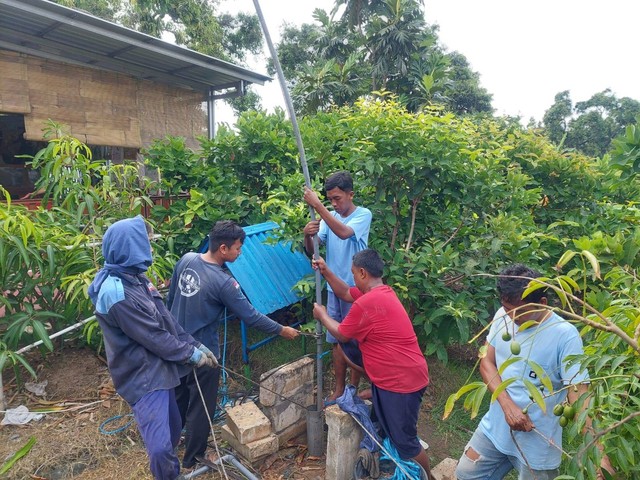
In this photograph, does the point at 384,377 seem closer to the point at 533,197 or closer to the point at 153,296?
the point at 153,296

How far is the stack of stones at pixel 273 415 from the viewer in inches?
127

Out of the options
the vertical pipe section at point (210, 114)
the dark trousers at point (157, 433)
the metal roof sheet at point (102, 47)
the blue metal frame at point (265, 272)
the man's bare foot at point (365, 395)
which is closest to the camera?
the dark trousers at point (157, 433)

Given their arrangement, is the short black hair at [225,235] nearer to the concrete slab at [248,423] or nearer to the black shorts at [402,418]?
the concrete slab at [248,423]

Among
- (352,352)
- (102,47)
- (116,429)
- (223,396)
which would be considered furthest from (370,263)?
(102,47)

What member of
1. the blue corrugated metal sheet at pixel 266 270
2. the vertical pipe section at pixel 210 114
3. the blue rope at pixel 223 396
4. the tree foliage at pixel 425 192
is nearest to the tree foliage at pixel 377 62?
the vertical pipe section at pixel 210 114

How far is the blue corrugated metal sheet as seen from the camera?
14.2 ft

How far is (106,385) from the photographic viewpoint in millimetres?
4051

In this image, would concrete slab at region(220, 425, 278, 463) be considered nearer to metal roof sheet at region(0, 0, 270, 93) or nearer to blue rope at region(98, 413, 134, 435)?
blue rope at region(98, 413, 134, 435)

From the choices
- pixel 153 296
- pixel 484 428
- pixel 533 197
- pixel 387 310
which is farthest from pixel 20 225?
pixel 533 197

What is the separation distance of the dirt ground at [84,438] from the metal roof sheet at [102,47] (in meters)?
4.85

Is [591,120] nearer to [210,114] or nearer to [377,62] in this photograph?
[377,62]

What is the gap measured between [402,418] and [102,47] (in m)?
7.53

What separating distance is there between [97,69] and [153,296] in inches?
258

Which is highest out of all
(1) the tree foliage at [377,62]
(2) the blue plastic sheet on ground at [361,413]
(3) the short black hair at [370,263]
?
(1) the tree foliage at [377,62]
